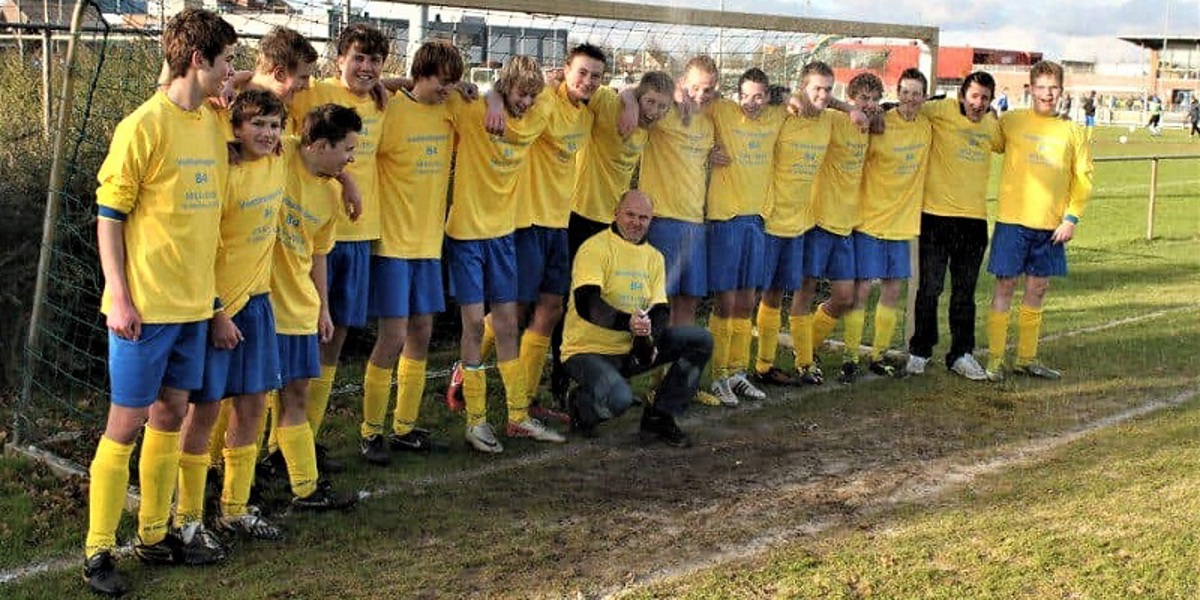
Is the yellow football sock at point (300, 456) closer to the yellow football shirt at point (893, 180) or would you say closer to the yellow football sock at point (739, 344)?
the yellow football sock at point (739, 344)

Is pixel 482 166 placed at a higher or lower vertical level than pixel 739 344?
higher

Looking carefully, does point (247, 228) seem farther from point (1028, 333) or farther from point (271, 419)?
point (1028, 333)

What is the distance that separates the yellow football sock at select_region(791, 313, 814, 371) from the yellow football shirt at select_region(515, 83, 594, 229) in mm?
2159

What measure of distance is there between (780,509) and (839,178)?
315 cm

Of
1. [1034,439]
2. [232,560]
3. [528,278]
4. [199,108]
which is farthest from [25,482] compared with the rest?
[1034,439]

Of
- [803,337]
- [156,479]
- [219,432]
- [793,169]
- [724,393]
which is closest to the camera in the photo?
Answer: [156,479]

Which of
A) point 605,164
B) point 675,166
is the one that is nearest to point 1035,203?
point 675,166

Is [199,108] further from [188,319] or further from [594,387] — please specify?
[594,387]

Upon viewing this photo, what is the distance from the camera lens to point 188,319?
420cm

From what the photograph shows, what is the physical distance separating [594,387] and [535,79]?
1.59 metres

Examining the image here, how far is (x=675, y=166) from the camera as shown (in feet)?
22.8

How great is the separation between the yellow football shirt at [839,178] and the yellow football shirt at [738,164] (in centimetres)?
70

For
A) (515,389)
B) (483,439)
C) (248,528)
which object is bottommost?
(248,528)

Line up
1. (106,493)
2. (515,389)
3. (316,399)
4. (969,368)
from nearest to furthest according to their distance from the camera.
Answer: (106,493), (316,399), (515,389), (969,368)
